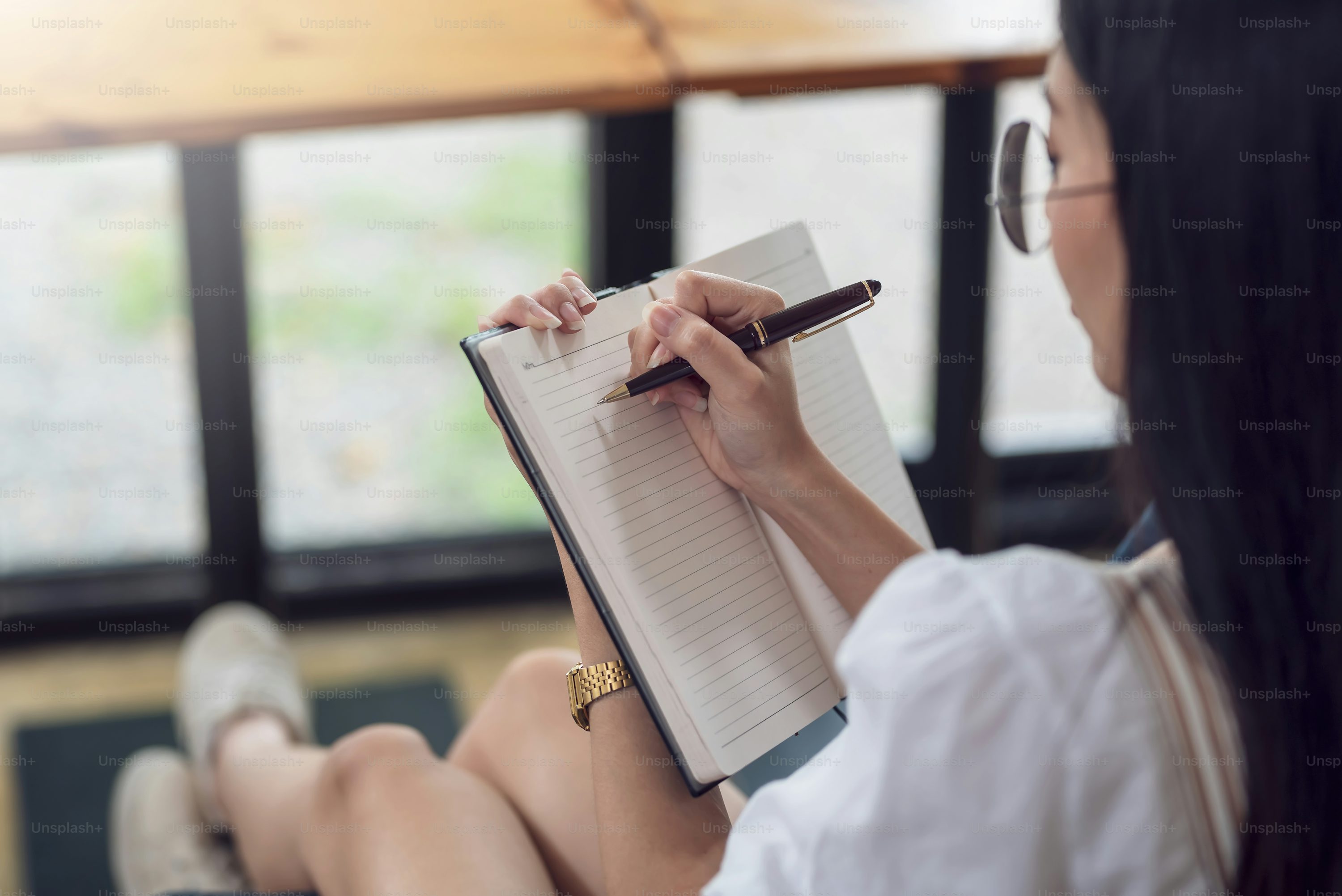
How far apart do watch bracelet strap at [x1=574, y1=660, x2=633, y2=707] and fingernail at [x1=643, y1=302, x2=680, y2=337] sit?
9.4 inches

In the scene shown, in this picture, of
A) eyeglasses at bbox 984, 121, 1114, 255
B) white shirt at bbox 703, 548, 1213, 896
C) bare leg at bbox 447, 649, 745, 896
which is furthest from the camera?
bare leg at bbox 447, 649, 745, 896

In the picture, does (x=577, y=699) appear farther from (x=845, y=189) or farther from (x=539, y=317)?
(x=845, y=189)

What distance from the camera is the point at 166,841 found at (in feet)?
4.11

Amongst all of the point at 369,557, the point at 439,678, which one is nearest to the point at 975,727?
the point at 439,678

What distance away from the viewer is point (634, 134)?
76.7 inches

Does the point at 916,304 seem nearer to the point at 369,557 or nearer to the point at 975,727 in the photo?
the point at 369,557

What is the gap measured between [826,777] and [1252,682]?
20 cm

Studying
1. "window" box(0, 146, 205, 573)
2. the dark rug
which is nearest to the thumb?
the dark rug

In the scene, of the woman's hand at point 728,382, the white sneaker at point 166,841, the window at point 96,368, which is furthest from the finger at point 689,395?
the window at point 96,368

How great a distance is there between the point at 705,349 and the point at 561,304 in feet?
0.32

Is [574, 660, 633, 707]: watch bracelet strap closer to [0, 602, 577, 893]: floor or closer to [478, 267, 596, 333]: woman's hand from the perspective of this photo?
[478, 267, 596, 333]: woman's hand

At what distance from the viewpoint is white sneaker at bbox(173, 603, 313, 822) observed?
1.34m

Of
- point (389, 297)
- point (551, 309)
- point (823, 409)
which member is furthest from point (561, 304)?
point (389, 297)

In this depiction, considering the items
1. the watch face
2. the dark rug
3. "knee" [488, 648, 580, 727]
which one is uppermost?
the watch face
